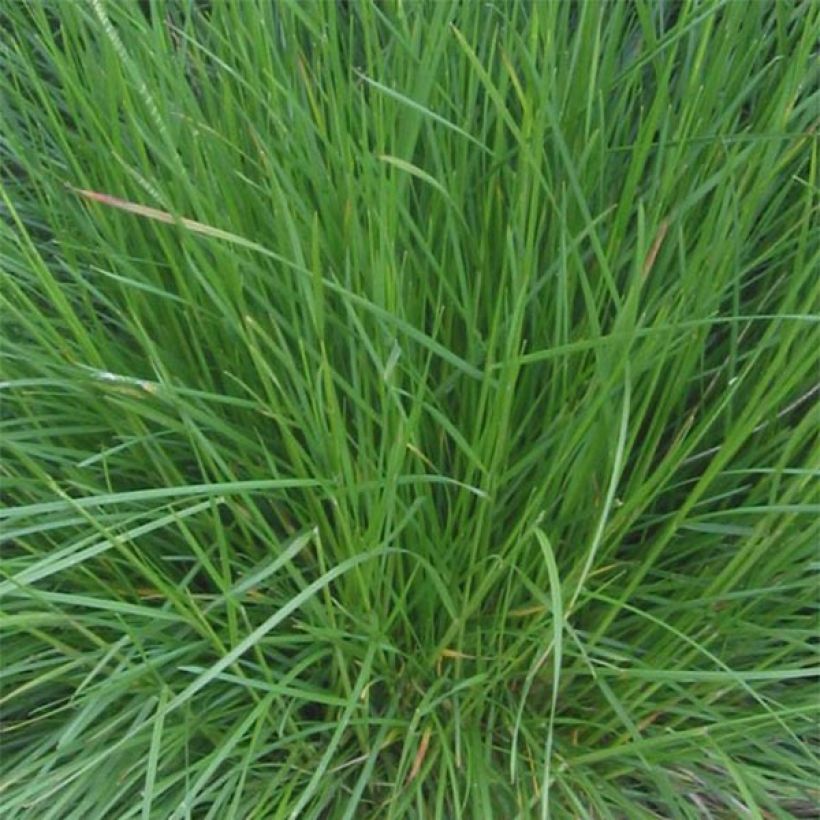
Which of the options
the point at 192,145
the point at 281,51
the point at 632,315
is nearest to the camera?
the point at 632,315

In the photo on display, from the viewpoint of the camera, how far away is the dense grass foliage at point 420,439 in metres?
0.62

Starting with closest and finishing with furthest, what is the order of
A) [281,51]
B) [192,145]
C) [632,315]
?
1. [632,315]
2. [192,145]
3. [281,51]

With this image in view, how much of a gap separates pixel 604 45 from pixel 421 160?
158 millimetres

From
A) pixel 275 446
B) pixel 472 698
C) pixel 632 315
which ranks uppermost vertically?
pixel 632 315

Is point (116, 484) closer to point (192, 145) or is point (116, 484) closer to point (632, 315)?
point (192, 145)

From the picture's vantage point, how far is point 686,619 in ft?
2.19

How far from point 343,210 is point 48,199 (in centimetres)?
23

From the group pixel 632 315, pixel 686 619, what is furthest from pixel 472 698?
pixel 632 315

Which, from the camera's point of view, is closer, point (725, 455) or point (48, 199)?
point (725, 455)

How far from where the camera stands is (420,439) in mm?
692

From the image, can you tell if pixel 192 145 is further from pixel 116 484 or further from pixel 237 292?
pixel 116 484

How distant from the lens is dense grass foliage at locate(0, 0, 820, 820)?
62cm

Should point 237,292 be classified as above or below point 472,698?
above

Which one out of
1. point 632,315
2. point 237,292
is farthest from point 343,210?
point 632,315
